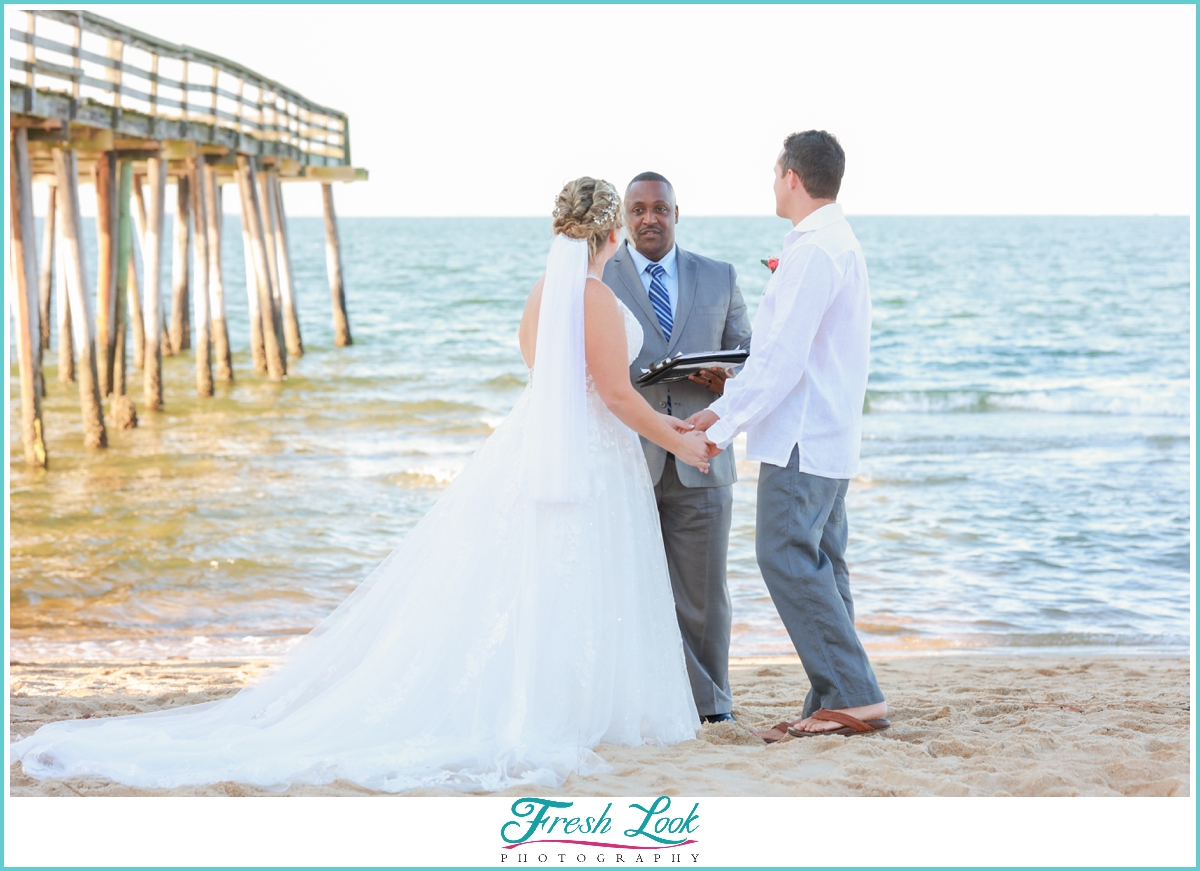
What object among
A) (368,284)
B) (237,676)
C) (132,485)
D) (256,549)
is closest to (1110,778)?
(237,676)

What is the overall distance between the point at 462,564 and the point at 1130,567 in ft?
21.1

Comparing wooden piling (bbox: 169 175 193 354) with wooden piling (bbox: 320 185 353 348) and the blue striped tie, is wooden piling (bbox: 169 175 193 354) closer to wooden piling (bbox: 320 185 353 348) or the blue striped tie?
wooden piling (bbox: 320 185 353 348)

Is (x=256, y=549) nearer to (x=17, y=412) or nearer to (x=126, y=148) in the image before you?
(x=126, y=148)

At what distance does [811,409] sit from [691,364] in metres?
0.57

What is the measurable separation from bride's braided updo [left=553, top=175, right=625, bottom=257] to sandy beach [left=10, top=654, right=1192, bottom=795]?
1.92m

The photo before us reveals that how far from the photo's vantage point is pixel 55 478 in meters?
11.4

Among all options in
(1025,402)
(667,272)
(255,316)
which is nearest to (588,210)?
(667,272)

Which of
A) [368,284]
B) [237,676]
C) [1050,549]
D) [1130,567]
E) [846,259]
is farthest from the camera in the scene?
[368,284]

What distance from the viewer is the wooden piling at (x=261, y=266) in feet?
61.0

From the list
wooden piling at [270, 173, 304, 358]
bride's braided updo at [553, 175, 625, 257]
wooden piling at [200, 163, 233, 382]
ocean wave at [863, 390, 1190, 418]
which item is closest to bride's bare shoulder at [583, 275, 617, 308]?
bride's braided updo at [553, 175, 625, 257]

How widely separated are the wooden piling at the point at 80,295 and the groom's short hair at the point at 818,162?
10.7 meters

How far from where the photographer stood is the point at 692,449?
13.8 feet

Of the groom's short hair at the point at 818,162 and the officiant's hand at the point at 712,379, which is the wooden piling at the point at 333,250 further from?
the groom's short hair at the point at 818,162

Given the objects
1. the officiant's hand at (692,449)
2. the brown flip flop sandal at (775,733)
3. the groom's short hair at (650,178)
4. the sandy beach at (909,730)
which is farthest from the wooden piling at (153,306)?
the brown flip flop sandal at (775,733)
